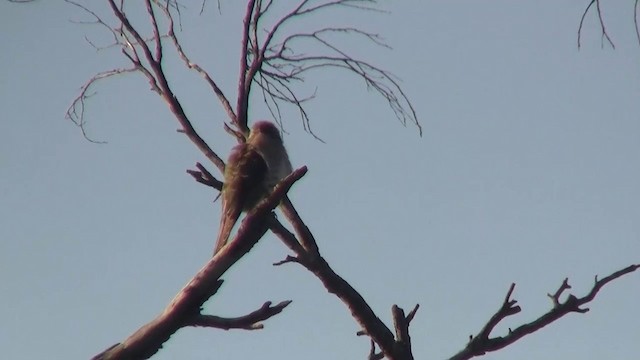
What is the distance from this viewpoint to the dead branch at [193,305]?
3.34 meters

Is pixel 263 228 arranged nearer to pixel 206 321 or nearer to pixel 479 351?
pixel 206 321

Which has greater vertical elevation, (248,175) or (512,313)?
(248,175)

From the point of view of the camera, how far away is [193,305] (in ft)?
11.3

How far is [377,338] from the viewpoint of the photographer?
192 inches

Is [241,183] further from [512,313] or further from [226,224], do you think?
[512,313]

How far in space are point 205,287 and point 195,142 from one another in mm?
2207

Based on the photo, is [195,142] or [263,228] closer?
[263,228]

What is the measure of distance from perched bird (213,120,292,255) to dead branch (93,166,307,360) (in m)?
1.23

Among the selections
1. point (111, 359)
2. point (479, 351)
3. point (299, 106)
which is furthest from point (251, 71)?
point (111, 359)

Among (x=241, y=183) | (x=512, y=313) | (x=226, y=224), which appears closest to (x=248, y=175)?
(x=241, y=183)

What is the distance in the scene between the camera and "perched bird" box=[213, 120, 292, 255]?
17.3ft

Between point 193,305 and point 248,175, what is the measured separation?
204 cm

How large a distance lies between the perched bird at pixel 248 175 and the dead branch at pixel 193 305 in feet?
4.02

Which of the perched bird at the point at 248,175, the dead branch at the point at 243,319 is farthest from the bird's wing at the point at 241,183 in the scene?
the dead branch at the point at 243,319
